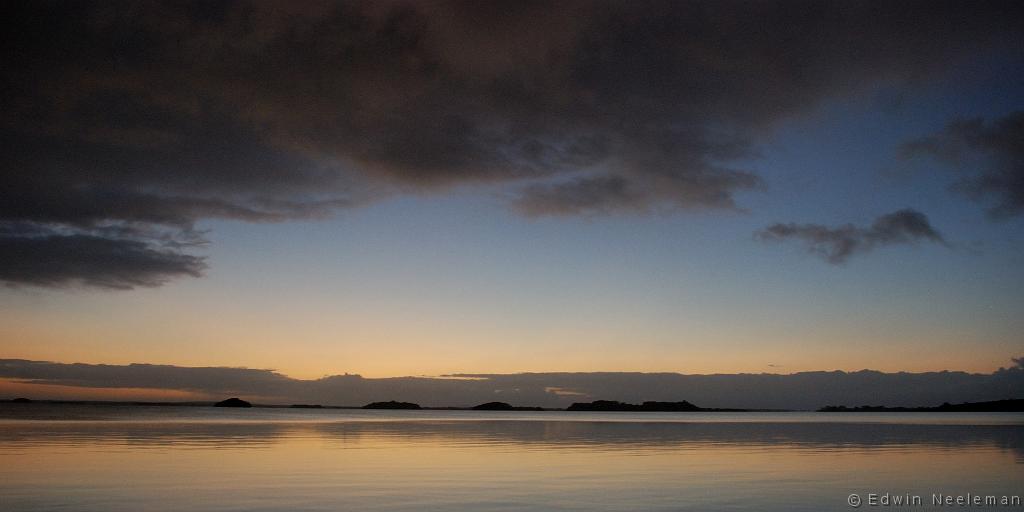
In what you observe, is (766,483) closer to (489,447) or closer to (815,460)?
(815,460)

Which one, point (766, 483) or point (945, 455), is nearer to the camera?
point (766, 483)

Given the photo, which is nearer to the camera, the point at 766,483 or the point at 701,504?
the point at 701,504

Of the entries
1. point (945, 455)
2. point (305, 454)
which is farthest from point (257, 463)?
point (945, 455)

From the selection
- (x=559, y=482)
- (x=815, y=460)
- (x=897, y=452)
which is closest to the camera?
(x=559, y=482)

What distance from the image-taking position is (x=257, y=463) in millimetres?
34906

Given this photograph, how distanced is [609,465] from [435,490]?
11.5 metres

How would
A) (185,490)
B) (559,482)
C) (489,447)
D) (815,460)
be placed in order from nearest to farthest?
1. (185,490)
2. (559,482)
3. (815,460)
4. (489,447)

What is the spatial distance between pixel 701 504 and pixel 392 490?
388 inches

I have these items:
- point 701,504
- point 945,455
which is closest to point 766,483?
point 701,504

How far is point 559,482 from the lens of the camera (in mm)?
27766

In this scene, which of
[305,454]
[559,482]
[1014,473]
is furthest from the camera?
[305,454]

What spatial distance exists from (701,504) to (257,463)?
2123cm

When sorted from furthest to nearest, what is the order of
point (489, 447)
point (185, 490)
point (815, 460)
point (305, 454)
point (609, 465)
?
1. point (489, 447)
2. point (305, 454)
3. point (815, 460)
4. point (609, 465)
5. point (185, 490)

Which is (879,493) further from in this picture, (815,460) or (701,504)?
(815,460)
